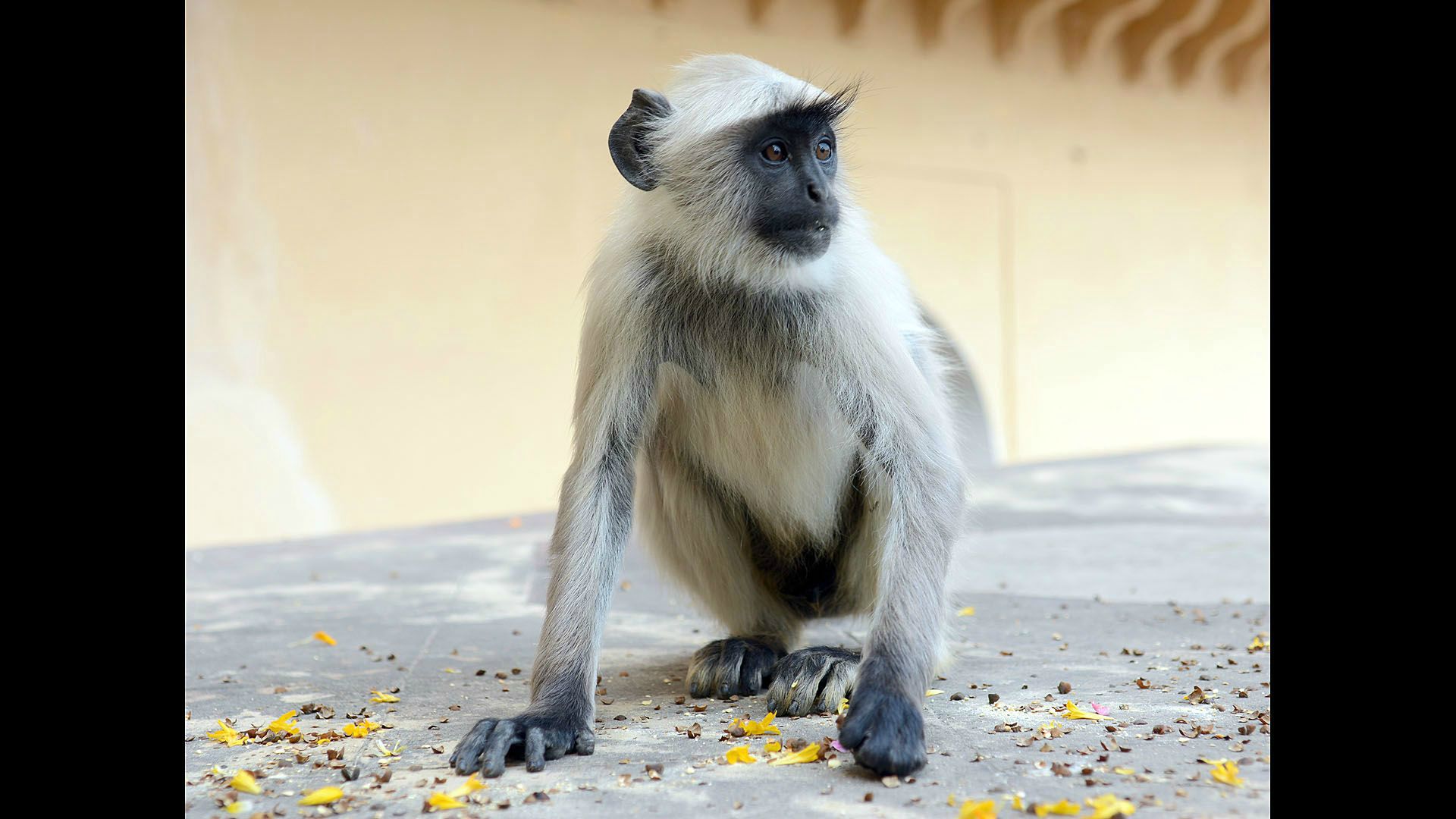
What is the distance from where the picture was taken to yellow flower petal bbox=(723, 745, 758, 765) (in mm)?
2311

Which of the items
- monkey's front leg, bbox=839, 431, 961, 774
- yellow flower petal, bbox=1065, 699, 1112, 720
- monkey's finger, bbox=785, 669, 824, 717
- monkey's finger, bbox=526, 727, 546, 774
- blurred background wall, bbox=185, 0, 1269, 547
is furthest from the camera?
blurred background wall, bbox=185, 0, 1269, 547

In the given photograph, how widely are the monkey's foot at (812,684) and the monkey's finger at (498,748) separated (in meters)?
0.62

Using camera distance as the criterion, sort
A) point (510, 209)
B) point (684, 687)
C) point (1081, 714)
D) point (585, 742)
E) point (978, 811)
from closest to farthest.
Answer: point (978, 811), point (585, 742), point (1081, 714), point (684, 687), point (510, 209)

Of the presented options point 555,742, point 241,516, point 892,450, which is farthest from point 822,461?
point 241,516

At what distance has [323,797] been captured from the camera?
2145mm

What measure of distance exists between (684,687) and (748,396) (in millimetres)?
772

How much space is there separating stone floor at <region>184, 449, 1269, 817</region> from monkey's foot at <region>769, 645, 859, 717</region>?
0.14ft

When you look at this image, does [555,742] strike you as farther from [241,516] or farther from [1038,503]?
[241,516]

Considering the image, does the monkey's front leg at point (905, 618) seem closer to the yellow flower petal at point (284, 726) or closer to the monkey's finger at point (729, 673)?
the monkey's finger at point (729, 673)

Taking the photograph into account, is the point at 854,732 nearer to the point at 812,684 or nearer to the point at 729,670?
the point at 812,684

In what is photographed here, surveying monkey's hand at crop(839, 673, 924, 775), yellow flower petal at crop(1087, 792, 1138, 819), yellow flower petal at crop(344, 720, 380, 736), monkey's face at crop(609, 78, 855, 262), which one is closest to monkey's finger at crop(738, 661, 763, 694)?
monkey's hand at crop(839, 673, 924, 775)

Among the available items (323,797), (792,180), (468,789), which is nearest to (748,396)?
(792,180)

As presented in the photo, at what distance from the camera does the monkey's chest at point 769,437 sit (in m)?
2.83

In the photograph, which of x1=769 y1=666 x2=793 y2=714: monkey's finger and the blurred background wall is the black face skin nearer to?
x1=769 y1=666 x2=793 y2=714: monkey's finger
